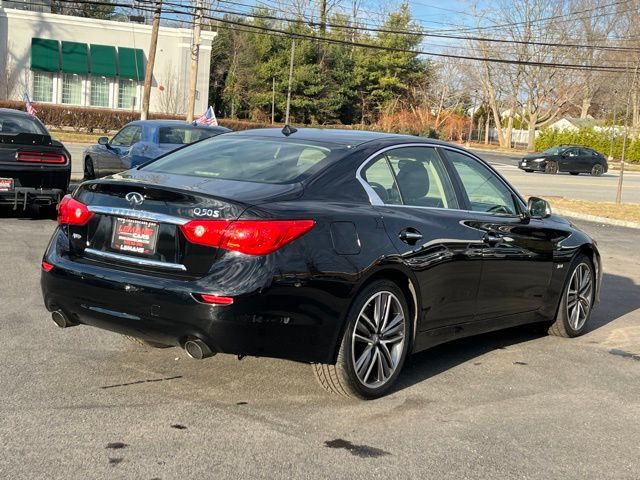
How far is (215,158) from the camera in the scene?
17.6ft

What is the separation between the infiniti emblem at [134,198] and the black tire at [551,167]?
3835 cm

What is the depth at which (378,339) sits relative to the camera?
488 cm

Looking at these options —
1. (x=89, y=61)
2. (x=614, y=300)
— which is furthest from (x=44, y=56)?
(x=614, y=300)

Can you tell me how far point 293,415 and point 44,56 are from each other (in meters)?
47.2

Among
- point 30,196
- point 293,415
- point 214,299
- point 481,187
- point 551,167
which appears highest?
point 551,167

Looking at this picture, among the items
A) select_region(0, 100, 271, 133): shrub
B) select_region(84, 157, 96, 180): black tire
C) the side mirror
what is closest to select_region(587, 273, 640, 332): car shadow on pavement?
the side mirror

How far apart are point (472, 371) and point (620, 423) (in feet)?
3.75

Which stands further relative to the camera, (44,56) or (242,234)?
(44,56)

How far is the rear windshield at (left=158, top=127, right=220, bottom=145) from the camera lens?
48.0 feet

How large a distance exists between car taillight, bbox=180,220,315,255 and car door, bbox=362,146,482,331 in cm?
85

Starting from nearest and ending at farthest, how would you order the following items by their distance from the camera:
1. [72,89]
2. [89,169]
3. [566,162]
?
[89,169] < [566,162] < [72,89]

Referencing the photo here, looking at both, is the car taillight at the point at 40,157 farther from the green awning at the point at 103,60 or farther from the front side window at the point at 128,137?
the green awning at the point at 103,60

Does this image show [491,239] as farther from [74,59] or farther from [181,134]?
[74,59]

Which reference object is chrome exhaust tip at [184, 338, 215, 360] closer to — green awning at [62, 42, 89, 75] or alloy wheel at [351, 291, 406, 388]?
alloy wheel at [351, 291, 406, 388]
